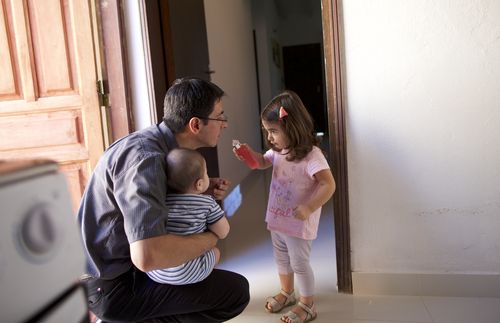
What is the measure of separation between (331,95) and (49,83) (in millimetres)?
1255

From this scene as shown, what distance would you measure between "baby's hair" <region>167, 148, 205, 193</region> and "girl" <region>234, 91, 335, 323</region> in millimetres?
540

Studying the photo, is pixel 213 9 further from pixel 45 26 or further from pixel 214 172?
pixel 45 26

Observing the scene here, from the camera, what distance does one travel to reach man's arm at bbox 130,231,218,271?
99cm

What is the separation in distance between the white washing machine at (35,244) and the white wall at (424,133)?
5.09ft

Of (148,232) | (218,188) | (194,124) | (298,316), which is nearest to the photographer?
(148,232)

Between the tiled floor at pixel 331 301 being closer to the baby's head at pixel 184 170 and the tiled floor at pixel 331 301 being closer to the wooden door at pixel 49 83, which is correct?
the baby's head at pixel 184 170

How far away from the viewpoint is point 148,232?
98 cm

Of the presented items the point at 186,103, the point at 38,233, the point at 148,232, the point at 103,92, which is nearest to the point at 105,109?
the point at 103,92

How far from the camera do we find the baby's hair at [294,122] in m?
1.57

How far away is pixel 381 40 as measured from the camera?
5.35 ft

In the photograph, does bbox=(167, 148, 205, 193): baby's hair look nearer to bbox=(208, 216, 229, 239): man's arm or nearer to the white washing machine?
bbox=(208, 216, 229, 239): man's arm

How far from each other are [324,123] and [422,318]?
7.30 m

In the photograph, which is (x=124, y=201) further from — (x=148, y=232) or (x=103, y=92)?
(x=103, y=92)

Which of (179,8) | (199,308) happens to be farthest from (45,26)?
(199,308)
